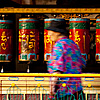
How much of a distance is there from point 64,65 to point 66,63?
0.12 ft

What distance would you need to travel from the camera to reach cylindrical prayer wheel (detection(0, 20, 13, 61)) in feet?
27.3

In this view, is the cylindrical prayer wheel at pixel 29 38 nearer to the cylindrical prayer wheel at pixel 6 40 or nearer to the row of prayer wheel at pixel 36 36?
the row of prayer wheel at pixel 36 36

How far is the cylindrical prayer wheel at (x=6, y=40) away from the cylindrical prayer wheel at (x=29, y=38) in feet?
0.91

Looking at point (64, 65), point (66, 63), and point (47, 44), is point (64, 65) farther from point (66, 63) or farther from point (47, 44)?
point (47, 44)

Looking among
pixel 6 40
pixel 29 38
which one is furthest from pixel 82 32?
pixel 6 40

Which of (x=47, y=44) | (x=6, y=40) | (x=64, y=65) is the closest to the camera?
(x=64, y=65)

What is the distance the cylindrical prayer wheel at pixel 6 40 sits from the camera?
8.31m

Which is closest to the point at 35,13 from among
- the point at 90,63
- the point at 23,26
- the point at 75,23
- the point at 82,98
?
the point at 23,26

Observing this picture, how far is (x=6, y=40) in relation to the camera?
8.35 m

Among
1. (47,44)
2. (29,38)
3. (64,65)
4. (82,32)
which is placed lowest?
(64,65)

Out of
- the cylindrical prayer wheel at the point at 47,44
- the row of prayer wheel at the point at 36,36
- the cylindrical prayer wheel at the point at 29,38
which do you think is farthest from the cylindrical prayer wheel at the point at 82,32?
the cylindrical prayer wheel at the point at 29,38

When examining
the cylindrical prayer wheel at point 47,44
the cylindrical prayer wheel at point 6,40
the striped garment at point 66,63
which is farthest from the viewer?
the cylindrical prayer wheel at point 6,40

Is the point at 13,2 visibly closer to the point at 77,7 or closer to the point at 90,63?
the point at 77,7

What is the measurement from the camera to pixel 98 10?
27.0ft
